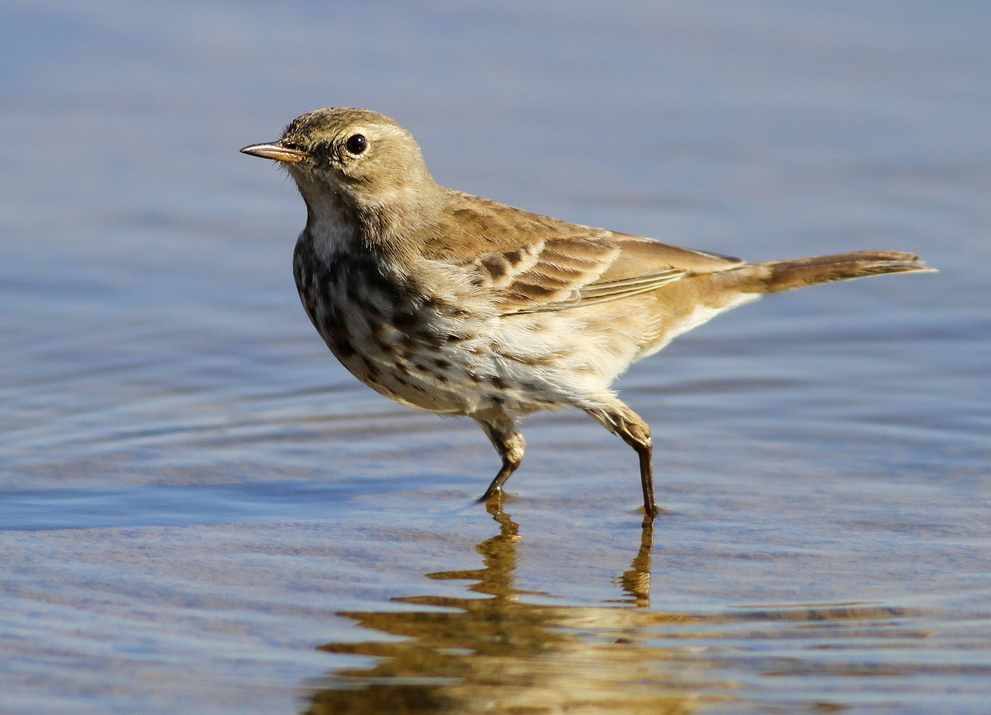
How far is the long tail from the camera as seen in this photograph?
28.0 feet

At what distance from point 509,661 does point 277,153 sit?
280 cm

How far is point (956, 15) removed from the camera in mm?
13555

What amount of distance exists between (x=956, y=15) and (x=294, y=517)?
8818 mm

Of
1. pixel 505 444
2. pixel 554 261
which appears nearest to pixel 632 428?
pixel 505 444

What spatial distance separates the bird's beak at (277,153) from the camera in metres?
7.14

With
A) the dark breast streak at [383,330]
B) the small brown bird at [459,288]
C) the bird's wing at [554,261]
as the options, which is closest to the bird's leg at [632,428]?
the small brown bird at [459,288]

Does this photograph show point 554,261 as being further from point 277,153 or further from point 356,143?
point 277,153

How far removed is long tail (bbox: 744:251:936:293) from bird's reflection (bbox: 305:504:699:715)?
2.60 meters

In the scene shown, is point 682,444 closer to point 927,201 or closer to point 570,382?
point 570,382

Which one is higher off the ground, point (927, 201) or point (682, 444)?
point (927, 201)

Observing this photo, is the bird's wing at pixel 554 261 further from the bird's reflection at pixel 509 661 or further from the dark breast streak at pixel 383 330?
the bird's reflection at pixel 509 661

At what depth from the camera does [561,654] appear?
18.6 ft

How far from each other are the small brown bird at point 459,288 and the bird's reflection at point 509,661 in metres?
1.19

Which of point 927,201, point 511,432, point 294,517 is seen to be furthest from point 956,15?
point 294,517
